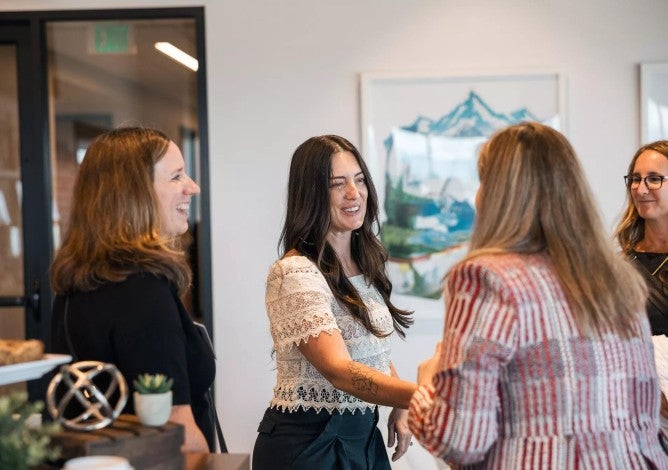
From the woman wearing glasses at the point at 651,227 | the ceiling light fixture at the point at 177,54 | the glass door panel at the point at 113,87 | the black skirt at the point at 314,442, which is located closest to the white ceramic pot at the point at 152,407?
the black skirt at the point at 314,442

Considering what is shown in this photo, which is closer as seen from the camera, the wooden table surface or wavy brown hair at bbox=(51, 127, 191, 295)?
the wooden table surface

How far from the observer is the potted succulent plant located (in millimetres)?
1449

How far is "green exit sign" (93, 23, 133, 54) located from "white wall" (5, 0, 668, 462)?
186mm

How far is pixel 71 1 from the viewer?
4.21 metres

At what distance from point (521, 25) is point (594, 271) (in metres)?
2.66

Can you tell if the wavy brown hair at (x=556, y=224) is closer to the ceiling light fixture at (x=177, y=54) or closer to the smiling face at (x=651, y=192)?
the smiling face at (x=651, y=192)

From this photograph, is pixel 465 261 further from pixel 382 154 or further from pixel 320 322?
pixel 382 154

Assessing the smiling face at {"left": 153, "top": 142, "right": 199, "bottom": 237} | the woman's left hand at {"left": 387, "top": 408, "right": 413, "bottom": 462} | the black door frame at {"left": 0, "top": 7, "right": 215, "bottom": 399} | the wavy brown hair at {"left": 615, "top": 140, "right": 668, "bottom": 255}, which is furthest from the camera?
the black door frame at {"left": 0, "top": 7, "right": 215, "bottom": 399}

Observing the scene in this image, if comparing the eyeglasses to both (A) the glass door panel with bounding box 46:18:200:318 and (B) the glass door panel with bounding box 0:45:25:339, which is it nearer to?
(A) the glass door panel with bounding box 46:18:200:318

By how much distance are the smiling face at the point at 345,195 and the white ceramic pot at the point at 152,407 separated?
103 cm

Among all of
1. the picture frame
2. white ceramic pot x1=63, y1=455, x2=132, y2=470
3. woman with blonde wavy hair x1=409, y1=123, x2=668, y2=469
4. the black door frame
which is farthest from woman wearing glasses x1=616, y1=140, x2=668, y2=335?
the black door frame

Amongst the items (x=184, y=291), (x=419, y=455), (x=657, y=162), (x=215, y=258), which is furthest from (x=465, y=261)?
(x=215, y=258)

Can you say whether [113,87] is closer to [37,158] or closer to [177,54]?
[177,54]

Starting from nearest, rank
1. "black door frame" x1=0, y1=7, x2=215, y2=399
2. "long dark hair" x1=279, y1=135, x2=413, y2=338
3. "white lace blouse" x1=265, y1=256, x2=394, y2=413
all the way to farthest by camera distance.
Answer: "white lace blouse" x1=265, y1=256, x2=394, y2=413 < "long dark hair" x1=279, y1=135, x2=413, y2=338 < "black door frame" x1=0, y1=7, x2=215, y2=399
